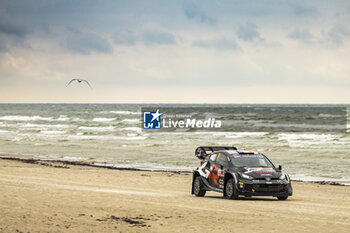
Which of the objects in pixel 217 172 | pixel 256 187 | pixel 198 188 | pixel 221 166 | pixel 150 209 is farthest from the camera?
pixel 198 188

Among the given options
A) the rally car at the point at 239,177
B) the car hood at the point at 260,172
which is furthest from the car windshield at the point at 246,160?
the car hood at the point at 260,172

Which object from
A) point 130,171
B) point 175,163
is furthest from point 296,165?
point 130,171

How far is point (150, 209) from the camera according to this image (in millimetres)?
14875

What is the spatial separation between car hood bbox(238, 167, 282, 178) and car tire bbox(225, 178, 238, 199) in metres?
0.46

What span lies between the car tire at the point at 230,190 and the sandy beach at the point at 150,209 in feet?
0.82

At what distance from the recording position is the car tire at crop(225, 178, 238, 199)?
1689 centimetres

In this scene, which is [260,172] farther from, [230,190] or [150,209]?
[150,209]

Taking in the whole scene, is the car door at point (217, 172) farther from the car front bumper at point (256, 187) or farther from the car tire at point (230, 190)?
the car front bumper at point (256, 187)

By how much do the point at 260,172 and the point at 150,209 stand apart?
12.3ft

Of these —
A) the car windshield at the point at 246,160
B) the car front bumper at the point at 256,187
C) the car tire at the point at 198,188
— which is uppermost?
the car windshield at the point at 246,160

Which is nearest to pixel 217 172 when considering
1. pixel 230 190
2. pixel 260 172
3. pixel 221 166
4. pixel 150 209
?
pixel 221 166

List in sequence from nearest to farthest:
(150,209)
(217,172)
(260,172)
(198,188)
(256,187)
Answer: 1. (150,209)
2. (256,187)
3. (260,172)
4. (217,172)
5. (198,188)

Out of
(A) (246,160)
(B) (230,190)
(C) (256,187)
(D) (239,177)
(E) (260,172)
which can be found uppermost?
(A) (246,160)

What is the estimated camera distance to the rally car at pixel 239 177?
16.7 meters
